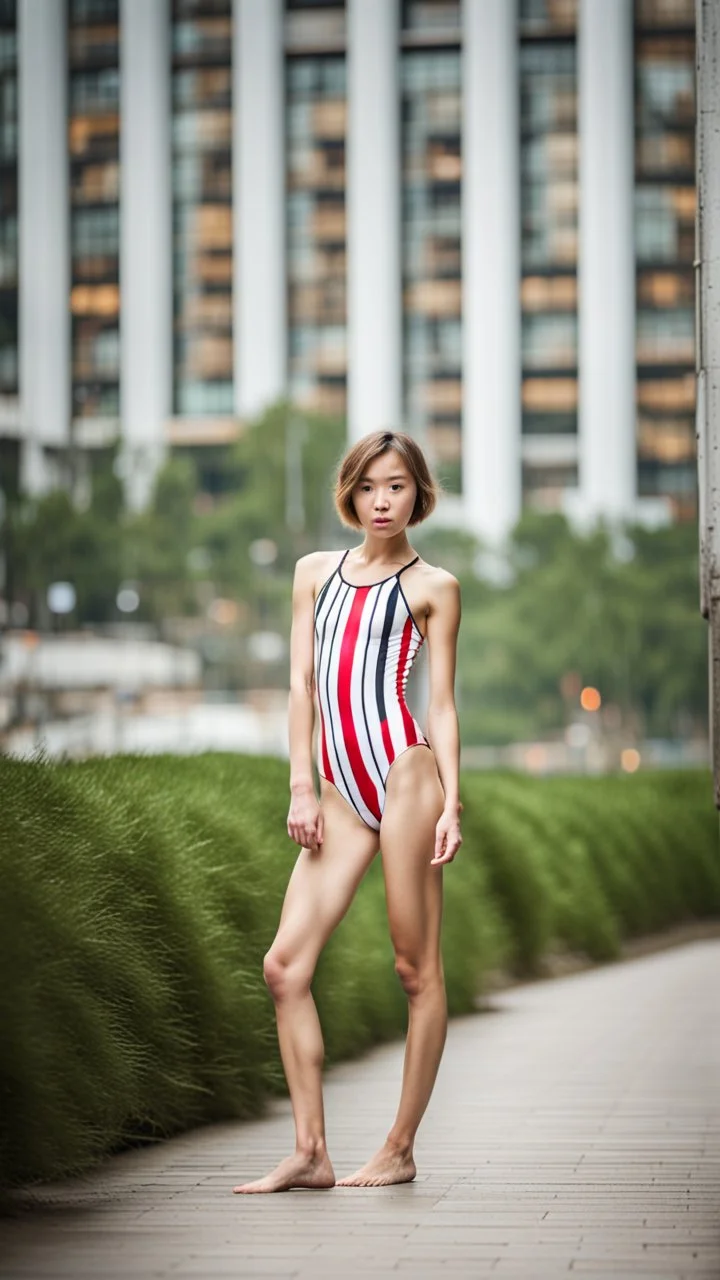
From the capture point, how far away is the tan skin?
241 inches

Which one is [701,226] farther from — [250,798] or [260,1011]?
[250,798]

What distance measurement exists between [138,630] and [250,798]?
7257cm

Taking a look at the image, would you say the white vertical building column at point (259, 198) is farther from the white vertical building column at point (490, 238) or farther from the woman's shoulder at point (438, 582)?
the woman's shoulder at point (438, 582)

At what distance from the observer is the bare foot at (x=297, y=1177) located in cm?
618

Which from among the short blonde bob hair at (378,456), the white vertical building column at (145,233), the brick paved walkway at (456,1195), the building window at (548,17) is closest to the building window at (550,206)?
the building window at (548,17)

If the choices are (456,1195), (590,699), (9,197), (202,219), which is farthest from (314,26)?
(456,1195)

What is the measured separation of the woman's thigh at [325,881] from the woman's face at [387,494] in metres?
0.71

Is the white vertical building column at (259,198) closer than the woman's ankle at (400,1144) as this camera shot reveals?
No

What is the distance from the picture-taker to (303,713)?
6.32 meters

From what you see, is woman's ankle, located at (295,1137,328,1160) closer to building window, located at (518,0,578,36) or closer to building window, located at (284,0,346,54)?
building window, located at (284,0,346,54)

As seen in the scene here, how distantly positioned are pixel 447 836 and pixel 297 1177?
3.25 ft

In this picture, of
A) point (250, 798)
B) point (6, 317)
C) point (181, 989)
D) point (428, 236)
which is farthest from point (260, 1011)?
point (428, 236)

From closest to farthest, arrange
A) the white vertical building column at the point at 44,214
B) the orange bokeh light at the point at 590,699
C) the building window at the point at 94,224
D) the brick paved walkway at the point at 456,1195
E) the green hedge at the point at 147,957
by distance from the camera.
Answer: the brick paved walkway at the point at 456,1195
the green hedge at the point at 147,957
the orange bokeh light at the point at 590,699
the white vertical building column at the point at 44,214
the building window at the point at 94,224

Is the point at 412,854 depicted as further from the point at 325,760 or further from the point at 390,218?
the point at 390,218
